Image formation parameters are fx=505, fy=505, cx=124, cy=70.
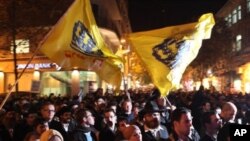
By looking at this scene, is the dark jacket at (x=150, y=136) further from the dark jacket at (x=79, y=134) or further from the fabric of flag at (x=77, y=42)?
the fabric of flag at (x=77, y=42)

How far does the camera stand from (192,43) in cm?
956

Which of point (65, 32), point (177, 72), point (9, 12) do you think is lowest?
point (177, 72)

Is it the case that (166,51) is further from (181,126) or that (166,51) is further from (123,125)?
(181,126)

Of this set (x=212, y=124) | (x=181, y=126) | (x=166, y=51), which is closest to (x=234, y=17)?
(x=166, y=51)

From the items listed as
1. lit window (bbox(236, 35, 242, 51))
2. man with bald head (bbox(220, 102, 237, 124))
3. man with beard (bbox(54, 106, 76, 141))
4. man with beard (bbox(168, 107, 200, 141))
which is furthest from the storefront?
man with beard (bbox(168, 107, 200, 141))

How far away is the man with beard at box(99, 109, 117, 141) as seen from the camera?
8.02m

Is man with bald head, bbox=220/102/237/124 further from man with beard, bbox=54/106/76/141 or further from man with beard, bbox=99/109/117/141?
man with beard, bbox=54/106/76/141

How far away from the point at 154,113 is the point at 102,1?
39.8m

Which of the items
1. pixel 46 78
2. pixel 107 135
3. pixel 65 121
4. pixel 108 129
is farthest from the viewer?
pixel 46 78

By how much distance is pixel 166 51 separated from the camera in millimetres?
9047

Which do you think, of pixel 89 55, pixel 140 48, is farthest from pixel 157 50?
pixel 89 55

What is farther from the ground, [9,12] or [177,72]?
[9,12]

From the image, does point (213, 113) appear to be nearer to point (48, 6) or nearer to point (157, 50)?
point (157, 50)

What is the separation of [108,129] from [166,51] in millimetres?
1857
